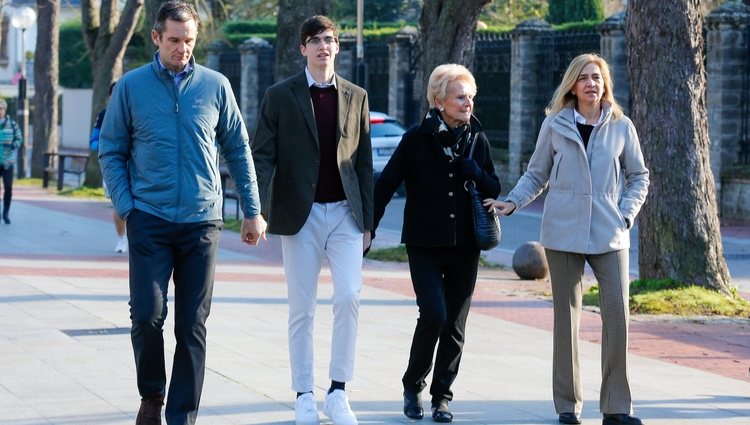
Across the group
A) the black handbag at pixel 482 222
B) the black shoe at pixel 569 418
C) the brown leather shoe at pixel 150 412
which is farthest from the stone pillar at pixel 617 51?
the brown leather shoe at pixel 150 412

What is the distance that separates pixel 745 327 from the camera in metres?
10.9

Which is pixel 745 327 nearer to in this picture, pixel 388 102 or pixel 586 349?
pixel 586 349

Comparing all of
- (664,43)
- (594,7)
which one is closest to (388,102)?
(594,7)

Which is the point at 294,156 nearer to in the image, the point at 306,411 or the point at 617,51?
the point at 306,411

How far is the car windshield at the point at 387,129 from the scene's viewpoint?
25953 mm

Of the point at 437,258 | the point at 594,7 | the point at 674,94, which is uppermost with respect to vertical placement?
the point at 594,7

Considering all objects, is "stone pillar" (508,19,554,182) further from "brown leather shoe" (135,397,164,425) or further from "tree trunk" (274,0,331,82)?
"brown leather shoe" (135,397,164,425)

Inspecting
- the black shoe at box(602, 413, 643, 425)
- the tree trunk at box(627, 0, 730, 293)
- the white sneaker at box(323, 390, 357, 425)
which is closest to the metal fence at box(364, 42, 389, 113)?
the tree trunk at box(627, 0, 730, 293)

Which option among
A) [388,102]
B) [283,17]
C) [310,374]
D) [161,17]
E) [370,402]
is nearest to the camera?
[161,17]

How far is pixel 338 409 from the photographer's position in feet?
21.6

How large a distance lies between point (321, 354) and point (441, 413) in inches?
87.3

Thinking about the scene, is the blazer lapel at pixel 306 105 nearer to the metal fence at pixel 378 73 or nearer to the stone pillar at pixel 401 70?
the stone pillar at pixel 401 70

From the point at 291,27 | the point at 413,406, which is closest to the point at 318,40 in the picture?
the point at 413,406

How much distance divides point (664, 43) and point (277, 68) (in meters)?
8.21
